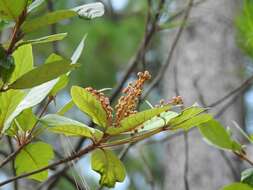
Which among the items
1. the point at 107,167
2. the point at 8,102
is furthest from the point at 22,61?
the point at 107,167

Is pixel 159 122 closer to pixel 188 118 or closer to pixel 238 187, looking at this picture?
pixel 188 118

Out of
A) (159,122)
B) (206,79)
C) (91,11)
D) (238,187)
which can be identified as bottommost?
(206,79)

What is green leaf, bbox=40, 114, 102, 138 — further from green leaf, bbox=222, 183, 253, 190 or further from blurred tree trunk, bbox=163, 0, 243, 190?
blurred tree trunk, bbox=163, 0, 243, 190

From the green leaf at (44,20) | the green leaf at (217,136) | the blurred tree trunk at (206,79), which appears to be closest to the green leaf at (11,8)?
the green leaf at (44,20)

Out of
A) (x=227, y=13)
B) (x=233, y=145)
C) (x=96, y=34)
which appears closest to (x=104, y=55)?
(x=96, y=34)

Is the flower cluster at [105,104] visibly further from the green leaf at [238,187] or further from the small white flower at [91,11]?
the green leaf at [238,187]

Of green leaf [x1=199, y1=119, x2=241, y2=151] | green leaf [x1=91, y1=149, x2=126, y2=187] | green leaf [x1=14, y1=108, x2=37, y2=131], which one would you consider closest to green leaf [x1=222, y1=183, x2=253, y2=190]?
green leaf [x1=199, y1=119, x2=241, y2=151]
